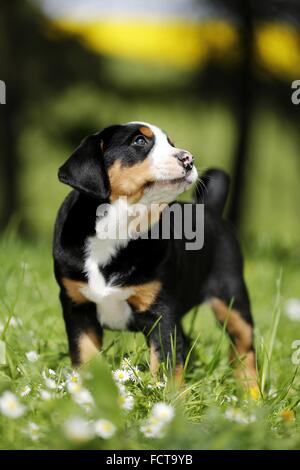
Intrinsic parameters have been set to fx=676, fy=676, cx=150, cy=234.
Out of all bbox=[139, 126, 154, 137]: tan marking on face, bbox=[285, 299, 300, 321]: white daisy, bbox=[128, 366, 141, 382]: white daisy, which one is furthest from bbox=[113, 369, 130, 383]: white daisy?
bbox=[285, 299, 300, 321]: white daisy

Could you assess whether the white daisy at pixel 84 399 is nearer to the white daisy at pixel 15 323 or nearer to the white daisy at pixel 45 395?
the white daisy at pixel 45 395

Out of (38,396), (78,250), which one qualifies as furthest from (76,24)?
(38,396)

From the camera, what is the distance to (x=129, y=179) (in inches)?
102

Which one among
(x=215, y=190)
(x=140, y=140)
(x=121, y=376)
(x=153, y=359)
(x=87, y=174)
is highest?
(x=215, y=190)

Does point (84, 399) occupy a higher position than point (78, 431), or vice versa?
point (84, 399)

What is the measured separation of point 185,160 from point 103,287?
22.8 inches

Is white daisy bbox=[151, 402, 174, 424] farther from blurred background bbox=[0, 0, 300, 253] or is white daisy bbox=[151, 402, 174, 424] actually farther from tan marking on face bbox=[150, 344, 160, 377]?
blurred background bbox=[0, 0, 300, 253]

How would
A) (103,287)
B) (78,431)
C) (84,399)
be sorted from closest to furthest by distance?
1. (78,431)
2. (84,399)
3. (103,287)

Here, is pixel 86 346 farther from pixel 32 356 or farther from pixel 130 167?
pixel 130 167

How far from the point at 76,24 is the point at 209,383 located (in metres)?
7.18

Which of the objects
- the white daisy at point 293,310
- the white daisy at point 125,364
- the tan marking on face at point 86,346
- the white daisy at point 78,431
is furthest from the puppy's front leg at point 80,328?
the white daisy at point 293,310

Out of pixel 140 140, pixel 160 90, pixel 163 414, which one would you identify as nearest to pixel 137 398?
pixel 163 414

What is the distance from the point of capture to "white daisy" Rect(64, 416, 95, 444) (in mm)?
1713
